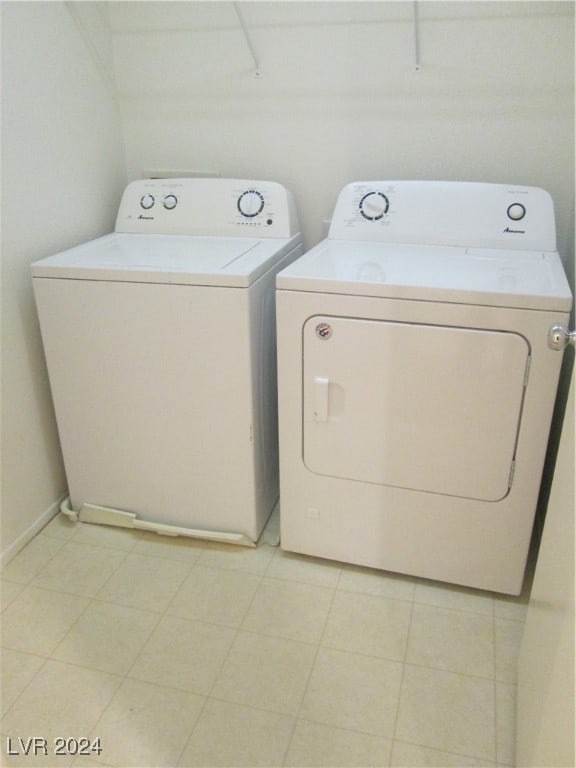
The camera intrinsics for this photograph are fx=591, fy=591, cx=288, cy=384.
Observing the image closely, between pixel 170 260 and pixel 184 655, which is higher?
pixel 170 260

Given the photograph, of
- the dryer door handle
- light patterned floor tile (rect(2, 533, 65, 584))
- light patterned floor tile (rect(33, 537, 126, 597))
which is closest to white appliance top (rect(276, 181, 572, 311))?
the dryer door handle

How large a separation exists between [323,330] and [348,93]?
3.07 ft

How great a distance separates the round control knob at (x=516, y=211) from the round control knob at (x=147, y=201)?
3.94 feet

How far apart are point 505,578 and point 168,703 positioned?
0.95 m

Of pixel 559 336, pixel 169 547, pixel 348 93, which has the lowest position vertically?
pixel 169 547

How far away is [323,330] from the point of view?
5.02 feet

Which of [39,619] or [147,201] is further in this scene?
[147,201]

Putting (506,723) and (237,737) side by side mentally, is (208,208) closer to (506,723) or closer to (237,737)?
(237,737)

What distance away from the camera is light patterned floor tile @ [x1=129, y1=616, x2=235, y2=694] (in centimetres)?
147

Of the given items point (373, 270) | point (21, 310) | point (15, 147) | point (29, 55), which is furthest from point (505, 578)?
point (29, 55)

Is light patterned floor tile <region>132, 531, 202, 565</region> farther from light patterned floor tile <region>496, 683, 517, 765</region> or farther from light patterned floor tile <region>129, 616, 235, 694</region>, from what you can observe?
light patterned floor tile <region>496, 683, 517, 765</region>

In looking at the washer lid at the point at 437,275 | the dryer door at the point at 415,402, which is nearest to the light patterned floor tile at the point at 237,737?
the dryer door at the point at 415,402

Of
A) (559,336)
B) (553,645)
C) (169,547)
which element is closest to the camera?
(553,645)

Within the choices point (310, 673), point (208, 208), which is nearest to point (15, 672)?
point (310, 673)
